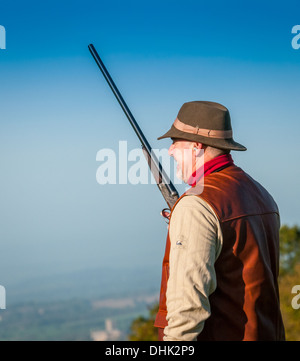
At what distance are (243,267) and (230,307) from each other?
0.27 metres

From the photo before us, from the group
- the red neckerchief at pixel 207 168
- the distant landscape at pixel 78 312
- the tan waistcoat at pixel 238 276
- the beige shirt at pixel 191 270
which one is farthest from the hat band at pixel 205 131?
the distant landscape at pixel 78 312

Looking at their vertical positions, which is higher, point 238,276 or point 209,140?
point 209,140

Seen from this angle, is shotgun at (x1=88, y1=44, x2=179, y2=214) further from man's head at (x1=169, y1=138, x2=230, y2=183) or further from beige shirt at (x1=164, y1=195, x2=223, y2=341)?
beige shirt at (x1=164, y1=195, x2=223, y2=341)

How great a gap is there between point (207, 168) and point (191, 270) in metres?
0.81

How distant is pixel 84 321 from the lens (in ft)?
536

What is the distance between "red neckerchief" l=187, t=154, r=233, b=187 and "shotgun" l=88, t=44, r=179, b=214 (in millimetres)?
1216

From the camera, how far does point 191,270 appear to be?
147 inches

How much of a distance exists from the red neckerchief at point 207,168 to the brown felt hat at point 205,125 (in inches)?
3.9

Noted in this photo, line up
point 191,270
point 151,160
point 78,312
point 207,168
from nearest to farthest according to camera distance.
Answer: point 191,270, point 207,168, point 151,160, point 78,312

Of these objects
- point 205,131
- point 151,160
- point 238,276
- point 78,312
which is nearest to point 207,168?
point 205,131

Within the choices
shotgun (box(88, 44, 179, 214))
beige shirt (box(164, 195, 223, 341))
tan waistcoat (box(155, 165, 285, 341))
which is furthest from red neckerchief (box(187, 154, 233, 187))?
shotgun (box(88, 44, 179, 214))

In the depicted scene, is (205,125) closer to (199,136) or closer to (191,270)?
(199,136)

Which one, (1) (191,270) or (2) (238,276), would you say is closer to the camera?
(1) (191,270)
